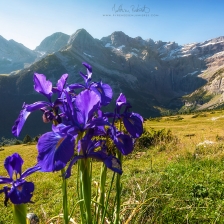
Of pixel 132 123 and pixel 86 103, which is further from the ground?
pixel 86 103

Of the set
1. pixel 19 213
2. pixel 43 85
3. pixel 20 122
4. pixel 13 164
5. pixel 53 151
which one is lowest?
pixel 19 213

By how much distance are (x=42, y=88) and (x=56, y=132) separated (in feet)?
1.63

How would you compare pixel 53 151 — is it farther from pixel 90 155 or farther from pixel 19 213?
pixel 19 213

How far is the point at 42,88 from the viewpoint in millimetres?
1594

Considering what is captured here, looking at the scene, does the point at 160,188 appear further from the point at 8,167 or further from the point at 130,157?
the point at 130,157

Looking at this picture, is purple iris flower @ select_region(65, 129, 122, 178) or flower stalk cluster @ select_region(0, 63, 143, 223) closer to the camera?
flower stalk cluster @ select_region(0, 63, 143, 223)

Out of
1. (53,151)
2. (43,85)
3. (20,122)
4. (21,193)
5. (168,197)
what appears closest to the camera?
(53,151)

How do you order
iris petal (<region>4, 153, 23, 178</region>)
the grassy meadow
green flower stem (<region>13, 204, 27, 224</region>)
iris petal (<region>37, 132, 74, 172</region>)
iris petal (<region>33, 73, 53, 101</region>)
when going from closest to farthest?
iris petal (<region>37, 132, 74, 172</region>)
green flower stem (<region>13, 204, 27, 224</region>)
iris petal (<region>4, 153, 23, 178</region>)
iris petal (<region>33, 73, 53, 101</region>)
the grassy meadow

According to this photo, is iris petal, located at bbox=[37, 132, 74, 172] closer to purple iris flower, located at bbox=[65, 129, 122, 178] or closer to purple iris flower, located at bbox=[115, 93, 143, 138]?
purple iris flower, located at bbox=[65, 129, 122, 178]

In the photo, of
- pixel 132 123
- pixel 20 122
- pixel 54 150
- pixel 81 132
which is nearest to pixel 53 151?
pixel 54 150

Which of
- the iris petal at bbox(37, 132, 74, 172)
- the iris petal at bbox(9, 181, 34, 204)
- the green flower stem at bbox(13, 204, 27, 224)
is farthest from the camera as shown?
the green flower stem at bbox(13, 204, 27, 224)

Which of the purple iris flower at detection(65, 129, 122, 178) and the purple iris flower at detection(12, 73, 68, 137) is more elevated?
the purple iris flower at detection(12, 73, 68, 137)

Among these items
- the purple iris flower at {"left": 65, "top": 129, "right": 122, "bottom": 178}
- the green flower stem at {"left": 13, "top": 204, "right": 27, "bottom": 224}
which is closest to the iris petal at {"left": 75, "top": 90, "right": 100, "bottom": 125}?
the purple iris flower at {"left": 65, "top": 129, "right": 122, "bottom": 178}

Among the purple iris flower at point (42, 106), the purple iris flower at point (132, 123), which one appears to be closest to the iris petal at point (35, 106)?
the purple iris flower at point (42, 106)
